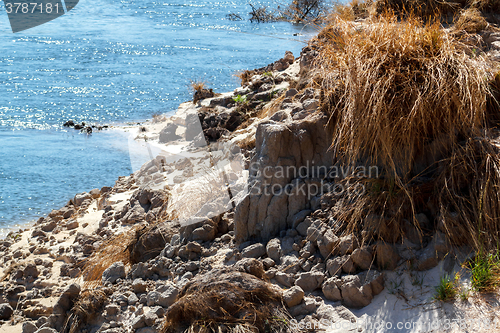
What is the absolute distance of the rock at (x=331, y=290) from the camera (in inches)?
127

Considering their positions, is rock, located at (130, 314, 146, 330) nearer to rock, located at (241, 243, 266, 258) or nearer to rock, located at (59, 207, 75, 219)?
rock, located at (241, 243, 266, 258)

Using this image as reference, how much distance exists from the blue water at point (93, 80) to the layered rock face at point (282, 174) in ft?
4.42

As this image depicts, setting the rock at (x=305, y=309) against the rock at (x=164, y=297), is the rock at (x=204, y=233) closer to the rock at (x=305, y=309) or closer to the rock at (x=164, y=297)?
the rock at (x=164, y=297)

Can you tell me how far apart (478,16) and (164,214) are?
4411mm

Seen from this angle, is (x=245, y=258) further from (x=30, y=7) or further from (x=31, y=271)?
(x=30, y=7)

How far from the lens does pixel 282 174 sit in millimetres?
4039

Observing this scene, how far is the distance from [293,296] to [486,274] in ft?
4.41

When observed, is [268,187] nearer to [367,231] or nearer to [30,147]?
[367,231]

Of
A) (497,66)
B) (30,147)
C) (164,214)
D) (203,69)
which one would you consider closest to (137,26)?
(203,69)

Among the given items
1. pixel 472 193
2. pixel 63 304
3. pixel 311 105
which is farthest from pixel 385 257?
pixel 63 304

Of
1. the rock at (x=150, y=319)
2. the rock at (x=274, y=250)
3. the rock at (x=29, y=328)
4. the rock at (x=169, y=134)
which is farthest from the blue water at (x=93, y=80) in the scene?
the rock at (x=29, y=328)

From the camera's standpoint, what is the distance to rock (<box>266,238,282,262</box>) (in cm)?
369

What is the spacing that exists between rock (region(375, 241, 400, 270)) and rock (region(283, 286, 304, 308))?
642 mm

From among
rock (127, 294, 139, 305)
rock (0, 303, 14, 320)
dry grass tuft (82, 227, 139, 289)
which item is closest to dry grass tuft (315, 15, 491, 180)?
rock (127, 294, 139, 305)
